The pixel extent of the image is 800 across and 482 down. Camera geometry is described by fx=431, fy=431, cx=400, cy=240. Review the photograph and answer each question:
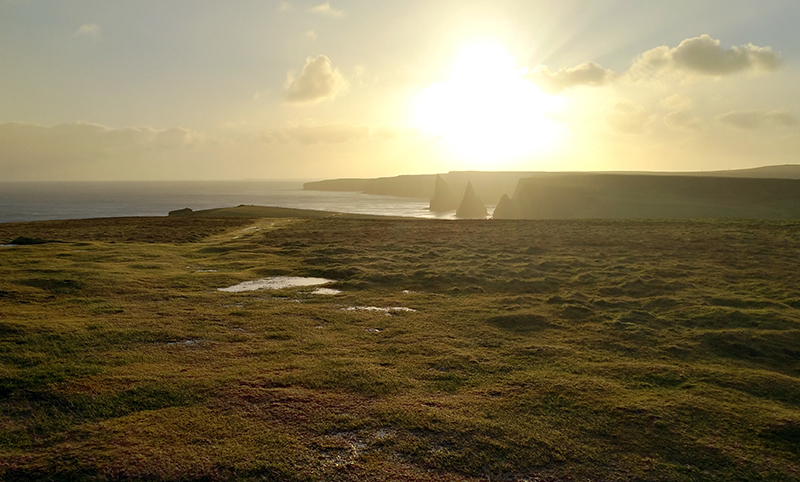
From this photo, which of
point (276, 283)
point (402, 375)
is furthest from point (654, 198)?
point (402, 375)

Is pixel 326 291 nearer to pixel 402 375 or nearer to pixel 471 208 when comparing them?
pixel 402 375

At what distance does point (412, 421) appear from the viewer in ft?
20.9

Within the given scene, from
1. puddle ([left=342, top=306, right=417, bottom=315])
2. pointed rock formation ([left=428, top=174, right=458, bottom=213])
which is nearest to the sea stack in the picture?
pointed rock formation ([left=428, top=174, right=458, bottom=213])

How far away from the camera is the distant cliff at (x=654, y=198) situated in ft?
221

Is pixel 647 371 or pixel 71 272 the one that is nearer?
pixel 647 371

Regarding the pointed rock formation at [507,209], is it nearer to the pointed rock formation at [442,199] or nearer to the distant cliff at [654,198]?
the distant cliff at [654,198]

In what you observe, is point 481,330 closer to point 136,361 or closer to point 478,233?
Answer: point 136,361

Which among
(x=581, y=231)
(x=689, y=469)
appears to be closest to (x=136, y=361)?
(x=689, y=469)

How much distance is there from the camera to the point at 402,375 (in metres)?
8.09

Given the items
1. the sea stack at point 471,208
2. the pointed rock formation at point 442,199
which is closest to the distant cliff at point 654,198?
the sea stack at point 471,208

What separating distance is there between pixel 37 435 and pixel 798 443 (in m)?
10.5

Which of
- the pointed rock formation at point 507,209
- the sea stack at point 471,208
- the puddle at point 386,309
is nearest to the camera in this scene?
the puddle at point 386,309

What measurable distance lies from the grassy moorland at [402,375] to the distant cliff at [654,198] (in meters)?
59.1

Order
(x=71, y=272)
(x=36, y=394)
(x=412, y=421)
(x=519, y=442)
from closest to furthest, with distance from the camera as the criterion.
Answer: (x=519, y=442) → (x=412, y=421) → (x=36, y=394) → (x=71, y=272)
